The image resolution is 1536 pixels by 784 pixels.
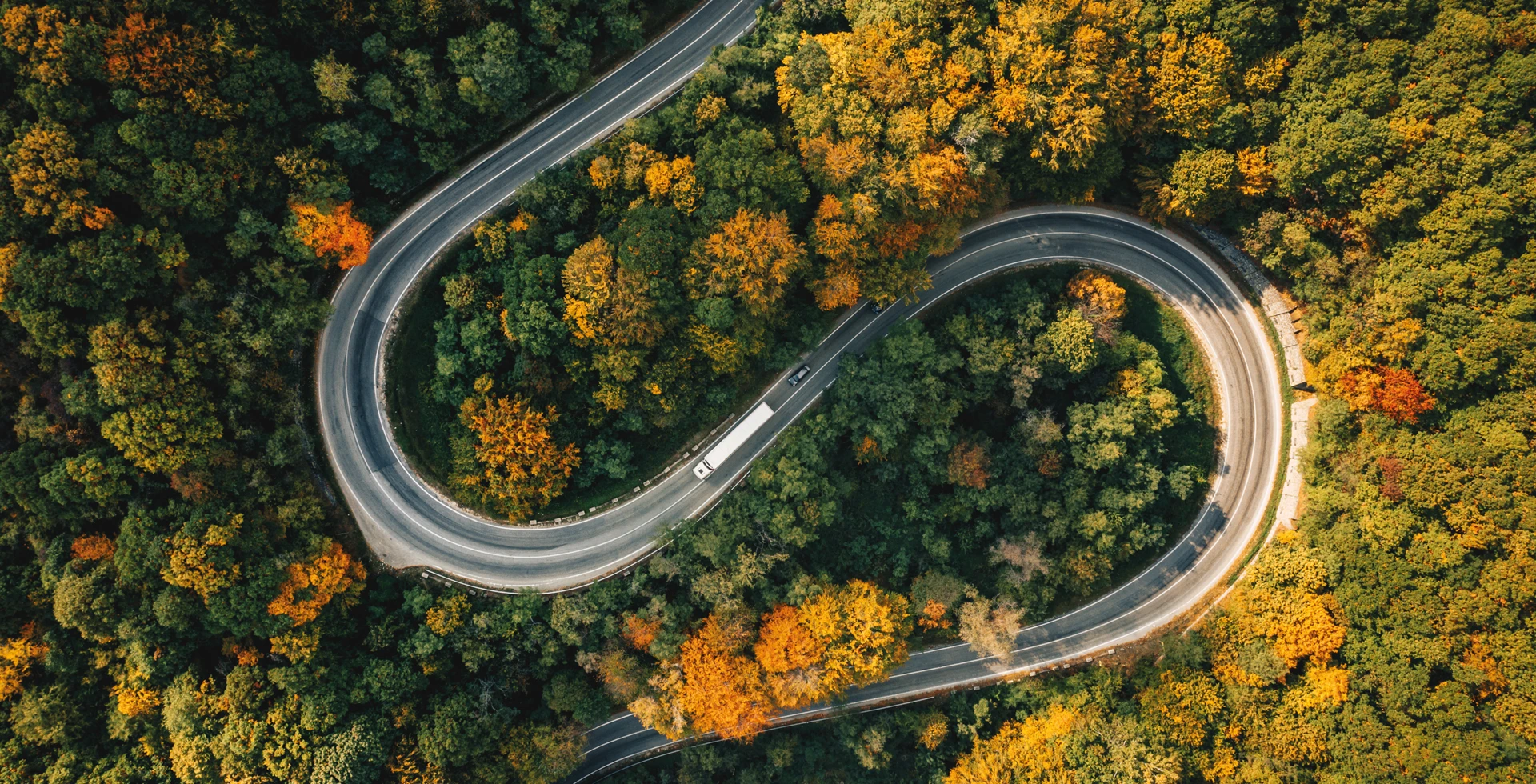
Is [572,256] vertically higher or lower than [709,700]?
higher

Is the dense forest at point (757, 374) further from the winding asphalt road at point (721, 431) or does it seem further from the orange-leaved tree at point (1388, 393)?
the winding asphalt road at point (721, 431)

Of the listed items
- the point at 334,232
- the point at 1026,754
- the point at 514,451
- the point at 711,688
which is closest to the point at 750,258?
the point at 514,451

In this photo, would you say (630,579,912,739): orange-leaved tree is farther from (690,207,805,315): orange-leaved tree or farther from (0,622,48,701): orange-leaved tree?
(0,622,48,701): orange-leaved tree

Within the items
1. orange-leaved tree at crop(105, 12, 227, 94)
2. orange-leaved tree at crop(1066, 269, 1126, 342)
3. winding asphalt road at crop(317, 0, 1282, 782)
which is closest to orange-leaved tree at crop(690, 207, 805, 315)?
winding asphalt road at crop(317, 0, 1282, 782)

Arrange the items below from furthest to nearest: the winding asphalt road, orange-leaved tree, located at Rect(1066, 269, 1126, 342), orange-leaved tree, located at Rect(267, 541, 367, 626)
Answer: orange-leaved tree, located at Rect(1066, 269, 1126, 342) < the winding asphalt road < orange-leaved tree, located at Rect(267, 541, 367, 626)

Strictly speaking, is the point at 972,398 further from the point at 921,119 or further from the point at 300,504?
the point at 300,504

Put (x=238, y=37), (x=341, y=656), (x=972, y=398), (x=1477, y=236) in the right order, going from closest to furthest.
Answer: (x=238, y=37)
(x=1477, y=236)
(x=341, y=656)
(x=972, y=398)

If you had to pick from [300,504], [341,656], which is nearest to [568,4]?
[300,504]
